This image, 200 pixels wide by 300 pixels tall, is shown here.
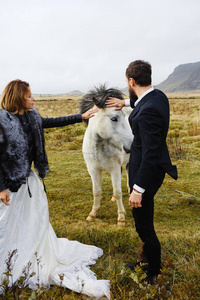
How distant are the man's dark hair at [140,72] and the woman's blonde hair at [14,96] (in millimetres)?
1179

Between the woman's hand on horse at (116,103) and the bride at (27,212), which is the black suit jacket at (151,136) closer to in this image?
the bride at (27,212)

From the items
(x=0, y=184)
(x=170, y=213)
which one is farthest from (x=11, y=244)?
(x=170, y=213)

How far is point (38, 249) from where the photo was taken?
2.80m

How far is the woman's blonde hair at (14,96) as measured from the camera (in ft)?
8.27

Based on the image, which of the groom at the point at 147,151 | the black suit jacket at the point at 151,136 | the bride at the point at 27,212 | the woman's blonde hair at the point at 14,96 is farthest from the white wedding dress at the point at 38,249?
the black suit jacket at the point at 151,136

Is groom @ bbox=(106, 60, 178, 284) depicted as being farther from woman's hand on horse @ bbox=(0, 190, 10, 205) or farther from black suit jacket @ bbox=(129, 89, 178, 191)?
woman's hand on horse @ bbox=(0, 190, 10, 205)


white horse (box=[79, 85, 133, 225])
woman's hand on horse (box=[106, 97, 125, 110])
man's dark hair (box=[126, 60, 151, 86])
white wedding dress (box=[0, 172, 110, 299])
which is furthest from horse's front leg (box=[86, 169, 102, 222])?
man's dark hair (box=[126, 60, 151, 86])

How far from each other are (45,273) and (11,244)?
0.52 metres

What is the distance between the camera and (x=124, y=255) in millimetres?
3232

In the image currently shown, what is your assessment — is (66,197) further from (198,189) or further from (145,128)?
(145,128)

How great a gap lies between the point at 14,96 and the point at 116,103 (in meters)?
1.75

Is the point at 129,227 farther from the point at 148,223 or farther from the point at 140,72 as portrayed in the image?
the point at 140,72

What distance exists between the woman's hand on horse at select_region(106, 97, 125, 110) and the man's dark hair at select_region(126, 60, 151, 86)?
1468 millimetres

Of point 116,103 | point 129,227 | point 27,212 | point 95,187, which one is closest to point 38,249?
point 27,212
